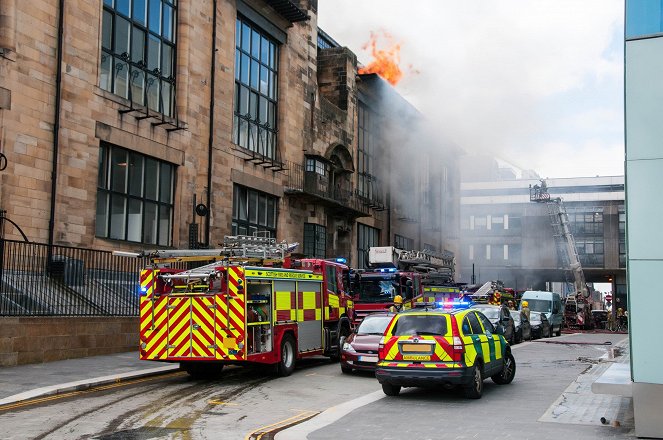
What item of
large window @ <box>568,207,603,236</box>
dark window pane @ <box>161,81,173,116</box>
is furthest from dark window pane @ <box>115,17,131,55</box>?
large window @ <box>568,207,603,236</box>

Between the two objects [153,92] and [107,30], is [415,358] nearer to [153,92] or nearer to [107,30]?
[107,30]

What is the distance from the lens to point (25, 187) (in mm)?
19000

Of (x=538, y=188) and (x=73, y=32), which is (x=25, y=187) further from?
(x=538, y=188)

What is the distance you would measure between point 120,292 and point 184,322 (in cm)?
589

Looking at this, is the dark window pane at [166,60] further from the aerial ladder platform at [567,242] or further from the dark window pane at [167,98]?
the aerial ladder platform at [567,242]

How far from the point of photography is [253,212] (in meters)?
29.2

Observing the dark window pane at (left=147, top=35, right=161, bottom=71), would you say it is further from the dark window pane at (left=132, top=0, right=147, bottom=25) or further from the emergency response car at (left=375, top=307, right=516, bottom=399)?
the emergency response car at (left=375, top=307, right=516, bottom=399)

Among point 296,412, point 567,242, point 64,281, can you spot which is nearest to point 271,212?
point 64,281

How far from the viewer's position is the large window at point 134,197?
71.7 ft

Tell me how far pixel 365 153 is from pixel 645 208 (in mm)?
31818

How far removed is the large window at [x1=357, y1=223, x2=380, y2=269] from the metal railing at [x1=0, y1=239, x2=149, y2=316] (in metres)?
19.2

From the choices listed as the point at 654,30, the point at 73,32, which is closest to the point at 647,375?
the point at 654,30

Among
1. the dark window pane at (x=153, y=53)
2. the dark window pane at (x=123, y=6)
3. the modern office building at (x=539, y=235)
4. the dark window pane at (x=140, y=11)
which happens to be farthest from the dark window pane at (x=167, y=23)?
the modern office building at (x=539, y=235)

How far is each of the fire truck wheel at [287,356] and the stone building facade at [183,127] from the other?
25.0 feet
